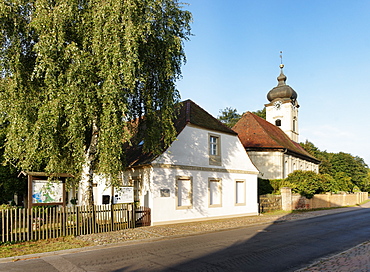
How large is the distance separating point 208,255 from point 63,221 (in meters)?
6.20

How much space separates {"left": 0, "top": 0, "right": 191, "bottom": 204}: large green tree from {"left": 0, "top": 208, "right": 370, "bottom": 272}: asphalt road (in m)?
3.60

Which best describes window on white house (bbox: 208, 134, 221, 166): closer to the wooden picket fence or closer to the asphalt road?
the wooden picket fence

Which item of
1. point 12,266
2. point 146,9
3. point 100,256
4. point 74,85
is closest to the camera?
point 12,266

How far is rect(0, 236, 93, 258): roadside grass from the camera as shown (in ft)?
31.5

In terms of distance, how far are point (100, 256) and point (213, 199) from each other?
11.4 meters

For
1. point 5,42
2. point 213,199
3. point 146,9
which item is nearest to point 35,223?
point 5,42

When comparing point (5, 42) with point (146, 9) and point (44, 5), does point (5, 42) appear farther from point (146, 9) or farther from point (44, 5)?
point (146, 9)

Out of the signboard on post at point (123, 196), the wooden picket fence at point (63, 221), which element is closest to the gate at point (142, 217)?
the wooden picket fence at point (63, 221)

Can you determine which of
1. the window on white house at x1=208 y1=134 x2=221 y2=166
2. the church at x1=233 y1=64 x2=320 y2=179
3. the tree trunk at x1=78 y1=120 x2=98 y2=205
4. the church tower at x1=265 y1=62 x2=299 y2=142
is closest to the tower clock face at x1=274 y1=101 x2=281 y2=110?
the church tower at x1=265 y1=62 x2=299 y2=142

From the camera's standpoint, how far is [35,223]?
37.4 ft

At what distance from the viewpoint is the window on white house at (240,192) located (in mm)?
21844

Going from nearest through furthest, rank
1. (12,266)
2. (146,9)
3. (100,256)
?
1. (12,266)
2. (100,256)
3. (146,9)

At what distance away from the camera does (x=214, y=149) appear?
805 inches

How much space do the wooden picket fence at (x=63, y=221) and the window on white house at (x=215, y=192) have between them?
224 inches
